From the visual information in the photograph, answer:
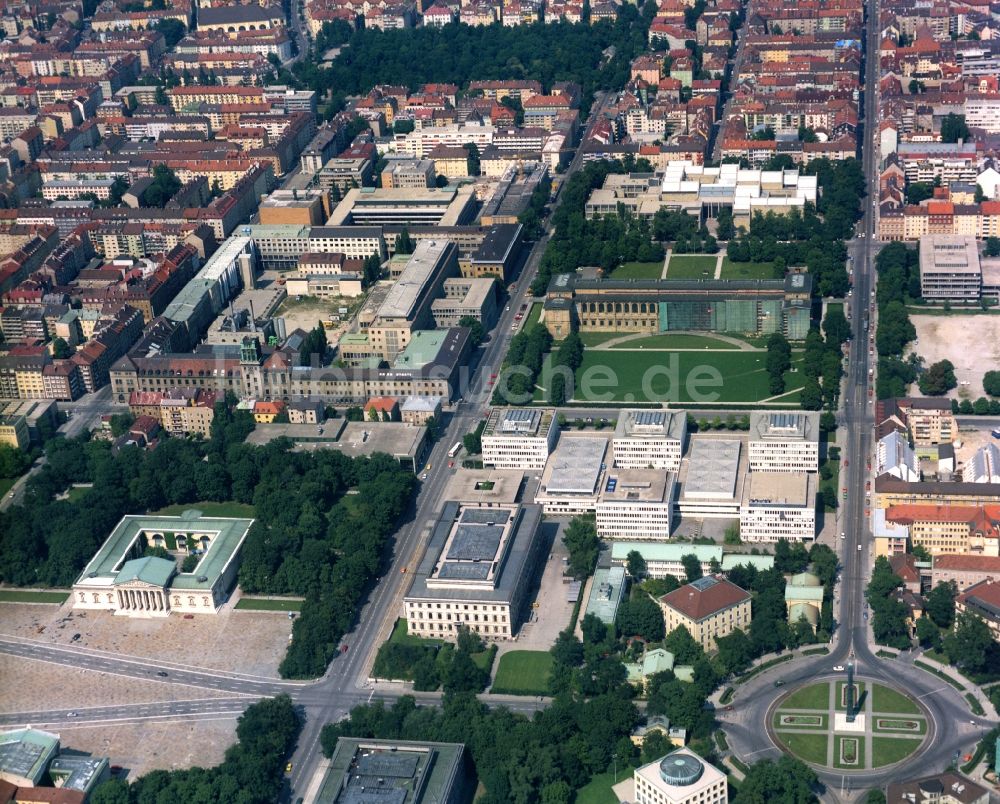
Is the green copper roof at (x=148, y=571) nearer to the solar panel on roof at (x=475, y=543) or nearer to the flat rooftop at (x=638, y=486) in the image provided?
the solar panel on roof at (x=475, y=543)

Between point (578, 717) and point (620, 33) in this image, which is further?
point (620, 33)

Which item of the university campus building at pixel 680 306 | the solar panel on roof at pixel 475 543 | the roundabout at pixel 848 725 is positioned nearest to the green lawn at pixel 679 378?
the university campus building at pixel 680 306

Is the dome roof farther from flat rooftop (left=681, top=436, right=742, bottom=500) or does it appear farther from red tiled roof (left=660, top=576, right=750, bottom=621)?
flat rooftop (left=681, top=436, right=742, bottom=500)

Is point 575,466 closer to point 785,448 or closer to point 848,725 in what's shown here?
point 785,448

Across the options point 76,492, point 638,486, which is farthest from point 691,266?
point 76,492

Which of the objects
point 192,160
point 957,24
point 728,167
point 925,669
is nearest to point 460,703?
point 925,669

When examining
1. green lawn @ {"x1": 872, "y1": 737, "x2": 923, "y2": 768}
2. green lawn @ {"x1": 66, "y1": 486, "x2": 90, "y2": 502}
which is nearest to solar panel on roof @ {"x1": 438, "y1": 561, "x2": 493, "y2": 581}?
green lawn @ {"x1": 872, "y1": 737, "x2": 923, "y2": 768}

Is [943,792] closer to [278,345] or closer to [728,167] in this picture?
[278,345]
